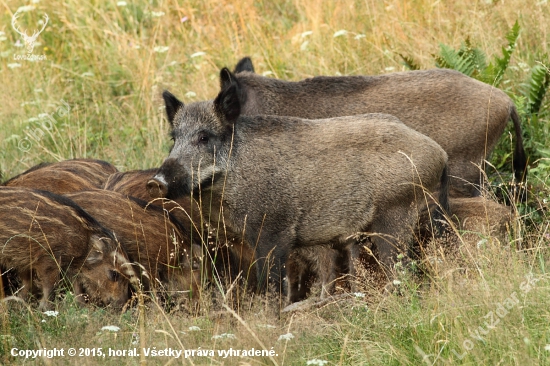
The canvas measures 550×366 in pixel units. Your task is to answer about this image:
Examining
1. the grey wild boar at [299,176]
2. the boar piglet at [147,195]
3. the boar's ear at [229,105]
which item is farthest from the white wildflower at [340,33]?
the boar's ear at [229,105]

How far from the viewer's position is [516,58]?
8.12 m

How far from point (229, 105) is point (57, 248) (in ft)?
4.71

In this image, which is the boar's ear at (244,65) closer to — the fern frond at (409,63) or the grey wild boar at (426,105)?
the grey wild boar at (426,105)

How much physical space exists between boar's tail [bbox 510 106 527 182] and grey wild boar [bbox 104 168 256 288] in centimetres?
229

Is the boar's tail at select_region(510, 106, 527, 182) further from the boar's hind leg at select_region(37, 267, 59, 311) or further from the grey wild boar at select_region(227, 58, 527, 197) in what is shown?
the boar's hind leg at select_region(37, 267, 59, 311)

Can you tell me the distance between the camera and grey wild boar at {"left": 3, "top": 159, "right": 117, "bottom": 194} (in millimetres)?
6633

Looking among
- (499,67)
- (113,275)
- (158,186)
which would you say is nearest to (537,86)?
(499,67)

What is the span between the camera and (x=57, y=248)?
546 centimetres

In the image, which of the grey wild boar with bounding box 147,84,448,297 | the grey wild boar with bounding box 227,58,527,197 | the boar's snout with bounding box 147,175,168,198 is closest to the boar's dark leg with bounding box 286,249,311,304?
the grey wild boar with bounding box 147,84,448,297

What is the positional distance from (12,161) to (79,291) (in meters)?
3.62

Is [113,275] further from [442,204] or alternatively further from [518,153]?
[518,153]

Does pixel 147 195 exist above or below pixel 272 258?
above

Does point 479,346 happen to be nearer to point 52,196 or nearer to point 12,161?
point 52,196

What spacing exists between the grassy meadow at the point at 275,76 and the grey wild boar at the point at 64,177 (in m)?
1.22
